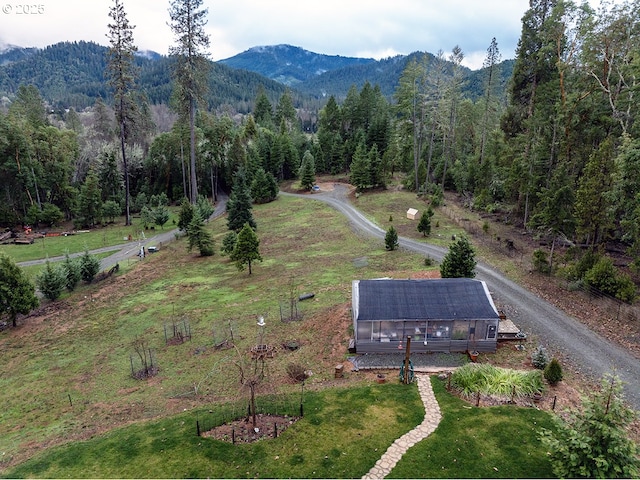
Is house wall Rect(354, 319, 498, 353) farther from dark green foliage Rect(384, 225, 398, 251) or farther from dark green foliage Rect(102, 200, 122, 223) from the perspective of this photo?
dark green foliage Rect(102, 200, 122, 223)

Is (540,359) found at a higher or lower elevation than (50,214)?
lower

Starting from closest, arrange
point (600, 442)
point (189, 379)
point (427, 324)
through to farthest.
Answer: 1. point (600, 442)
2. point (189, 379)
3. point (427, 324)

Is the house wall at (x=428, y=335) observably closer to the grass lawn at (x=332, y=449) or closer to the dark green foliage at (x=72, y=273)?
the grass lawn at (x=332, y=449)

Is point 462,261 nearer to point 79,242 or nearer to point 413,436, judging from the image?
point 413,436

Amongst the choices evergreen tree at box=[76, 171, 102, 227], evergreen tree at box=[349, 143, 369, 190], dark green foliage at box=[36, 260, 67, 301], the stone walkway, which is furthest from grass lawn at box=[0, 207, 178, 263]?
the stone walkway

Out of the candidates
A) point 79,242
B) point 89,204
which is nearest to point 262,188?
point 89,204

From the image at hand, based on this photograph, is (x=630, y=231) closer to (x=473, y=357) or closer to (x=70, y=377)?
(x=473, y=357)

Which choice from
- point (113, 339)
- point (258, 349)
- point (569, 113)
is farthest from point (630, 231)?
point (113, 339)
